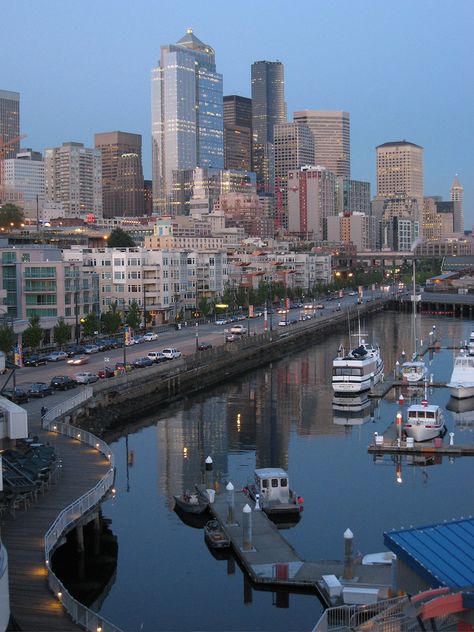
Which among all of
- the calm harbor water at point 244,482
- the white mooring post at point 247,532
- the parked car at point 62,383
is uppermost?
the parked car at point 62,383

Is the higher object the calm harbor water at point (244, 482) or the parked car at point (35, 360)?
the parked car at point (35, 360)

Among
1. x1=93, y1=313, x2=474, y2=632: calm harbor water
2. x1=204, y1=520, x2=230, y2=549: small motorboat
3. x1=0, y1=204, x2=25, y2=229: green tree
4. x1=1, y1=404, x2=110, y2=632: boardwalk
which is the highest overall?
x1=0, y1=204, x2=25, y2=229: green tree

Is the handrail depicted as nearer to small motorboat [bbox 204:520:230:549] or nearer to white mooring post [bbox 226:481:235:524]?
small motorboat [bbox 204:520:230:549]

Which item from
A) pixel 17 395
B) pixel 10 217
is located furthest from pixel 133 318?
pixel 10 217

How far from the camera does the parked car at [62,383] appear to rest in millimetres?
50653

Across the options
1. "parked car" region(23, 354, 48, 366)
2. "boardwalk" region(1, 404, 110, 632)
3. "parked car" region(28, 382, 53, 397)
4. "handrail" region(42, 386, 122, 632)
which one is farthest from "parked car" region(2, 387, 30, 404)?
"parked car" region(23, 354, 48, 366)

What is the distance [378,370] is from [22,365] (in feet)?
76.6

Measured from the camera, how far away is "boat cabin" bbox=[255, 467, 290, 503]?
3234 centimetres

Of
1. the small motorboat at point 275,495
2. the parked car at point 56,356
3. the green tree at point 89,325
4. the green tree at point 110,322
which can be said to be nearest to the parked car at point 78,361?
the parked car at point 56,356

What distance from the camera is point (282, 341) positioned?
83562 mm

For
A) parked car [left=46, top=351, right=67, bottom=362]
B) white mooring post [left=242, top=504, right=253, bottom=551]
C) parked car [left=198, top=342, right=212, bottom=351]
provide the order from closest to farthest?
1. white mooring post [left=242, top=504, right=253, bottom=551]
2. parked car [left=46, top=351, right=67, bottom=362]
3. parked car [left=198, top=342, right=212, bottom=351]

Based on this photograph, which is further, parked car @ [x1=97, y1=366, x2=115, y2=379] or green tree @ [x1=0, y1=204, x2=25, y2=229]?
green tree @ [x1=0, y1=204, x2=25, y2=229]

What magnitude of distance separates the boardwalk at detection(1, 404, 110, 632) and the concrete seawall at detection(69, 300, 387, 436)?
12.0 metres

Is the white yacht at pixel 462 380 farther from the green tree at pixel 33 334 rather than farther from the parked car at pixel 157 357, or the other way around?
the green tree at pixel 33 334
